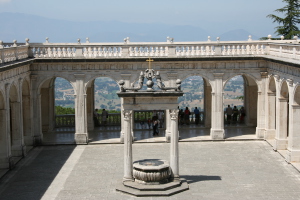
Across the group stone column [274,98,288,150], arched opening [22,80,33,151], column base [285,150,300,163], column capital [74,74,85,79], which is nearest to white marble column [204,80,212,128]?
stone column [274,98,288,150]

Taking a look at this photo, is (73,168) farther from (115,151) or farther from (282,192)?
(282,192)

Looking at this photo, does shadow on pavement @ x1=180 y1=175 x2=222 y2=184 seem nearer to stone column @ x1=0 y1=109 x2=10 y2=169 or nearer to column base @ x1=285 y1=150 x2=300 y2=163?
column base @ x1=285 y1=150 x2=300 y2=163

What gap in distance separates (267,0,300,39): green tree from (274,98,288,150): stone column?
19.4m

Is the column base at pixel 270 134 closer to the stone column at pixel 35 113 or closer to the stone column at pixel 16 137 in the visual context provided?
the stone column at pixel 35 113

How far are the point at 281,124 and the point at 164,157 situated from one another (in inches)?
266

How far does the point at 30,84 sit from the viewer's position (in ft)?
125

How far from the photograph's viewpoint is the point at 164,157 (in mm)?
34188

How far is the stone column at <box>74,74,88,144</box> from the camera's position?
38.5 meters

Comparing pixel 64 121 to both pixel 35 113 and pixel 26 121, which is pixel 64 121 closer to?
pixel 35 113

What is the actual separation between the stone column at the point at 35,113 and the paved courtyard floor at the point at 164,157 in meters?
1.09

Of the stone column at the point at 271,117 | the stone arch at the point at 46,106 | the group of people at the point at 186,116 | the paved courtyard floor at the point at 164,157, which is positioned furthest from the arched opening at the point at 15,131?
the stone column at the point at 271,117

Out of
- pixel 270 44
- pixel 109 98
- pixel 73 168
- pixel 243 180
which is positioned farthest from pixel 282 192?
pixel 109 98

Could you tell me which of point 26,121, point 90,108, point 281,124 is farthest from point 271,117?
point 26,121

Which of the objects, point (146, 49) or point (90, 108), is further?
point (90, 108)
